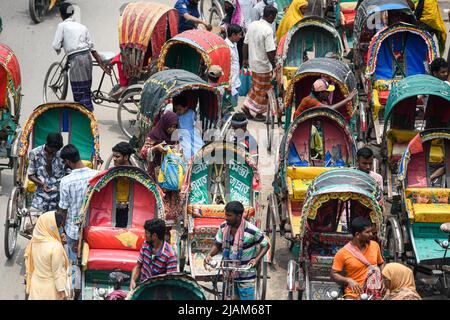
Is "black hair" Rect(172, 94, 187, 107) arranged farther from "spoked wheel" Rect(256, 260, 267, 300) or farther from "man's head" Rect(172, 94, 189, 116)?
"spoked wheel" Rect(256, 260, 267, 300)

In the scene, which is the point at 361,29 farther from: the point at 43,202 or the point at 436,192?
the point at 43,202

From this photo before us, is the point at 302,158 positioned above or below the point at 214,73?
below

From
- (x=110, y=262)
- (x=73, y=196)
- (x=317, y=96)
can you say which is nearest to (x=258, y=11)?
(x=317, y=96)

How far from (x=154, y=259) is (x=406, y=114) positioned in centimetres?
586

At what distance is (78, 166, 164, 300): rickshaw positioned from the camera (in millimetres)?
13766

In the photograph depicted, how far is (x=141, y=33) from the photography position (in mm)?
19328

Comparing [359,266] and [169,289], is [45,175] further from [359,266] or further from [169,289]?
[359,266]

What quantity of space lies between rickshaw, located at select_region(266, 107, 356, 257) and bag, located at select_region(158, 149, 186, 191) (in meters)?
1.19

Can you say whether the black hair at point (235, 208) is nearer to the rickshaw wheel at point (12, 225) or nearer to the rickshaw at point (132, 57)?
the rickshaw wheel at point (12, 225)

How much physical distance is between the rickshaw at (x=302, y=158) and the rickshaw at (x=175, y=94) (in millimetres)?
1413

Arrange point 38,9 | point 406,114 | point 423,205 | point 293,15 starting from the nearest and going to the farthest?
point 423,205 → point 406,114 → point 293,15 → point 38,9

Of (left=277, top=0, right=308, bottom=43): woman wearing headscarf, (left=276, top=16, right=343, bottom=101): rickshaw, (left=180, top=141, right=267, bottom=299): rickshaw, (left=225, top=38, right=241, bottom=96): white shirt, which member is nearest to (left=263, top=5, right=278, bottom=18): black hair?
(left=276, top=16, right=343, bottom=101): rickshaw

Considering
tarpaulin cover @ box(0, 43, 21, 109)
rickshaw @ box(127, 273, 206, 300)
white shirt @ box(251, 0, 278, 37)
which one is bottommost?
rickshaw @ box(127, 273, 206, 300)

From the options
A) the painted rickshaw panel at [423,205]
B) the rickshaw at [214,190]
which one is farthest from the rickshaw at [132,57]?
the painted rickshaw panel at [423,205]
